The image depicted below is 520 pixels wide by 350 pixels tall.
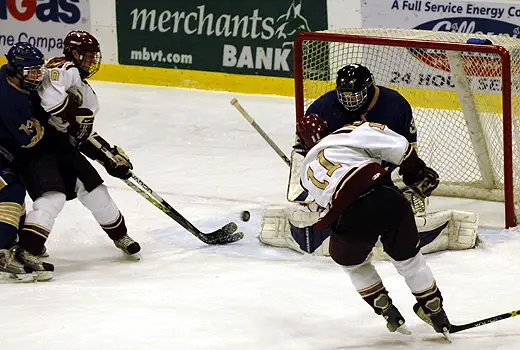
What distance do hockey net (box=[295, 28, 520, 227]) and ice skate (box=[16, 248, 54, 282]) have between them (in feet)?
5.51

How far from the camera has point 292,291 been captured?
13.3 feet

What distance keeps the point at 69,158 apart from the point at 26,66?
476 mm

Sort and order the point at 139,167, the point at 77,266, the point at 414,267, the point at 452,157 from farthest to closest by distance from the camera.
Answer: the point at 139,167 → the point at 452,157 → the point at 77,266 → the point at 414,267

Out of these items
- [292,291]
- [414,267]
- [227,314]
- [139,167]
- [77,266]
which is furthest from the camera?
[139,167]

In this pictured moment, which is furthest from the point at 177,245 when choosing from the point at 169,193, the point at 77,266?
the point at 169,193

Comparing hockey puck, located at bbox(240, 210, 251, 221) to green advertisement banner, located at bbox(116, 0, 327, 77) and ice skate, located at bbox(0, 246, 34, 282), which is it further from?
green advertisement banner, located at bbox(116, 0, 327, 77)

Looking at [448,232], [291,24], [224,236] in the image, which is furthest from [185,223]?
[291,24]

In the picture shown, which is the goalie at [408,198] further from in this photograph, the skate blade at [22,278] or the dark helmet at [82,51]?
the skate blade at [22,278]

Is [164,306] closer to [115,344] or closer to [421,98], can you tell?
[115,344]

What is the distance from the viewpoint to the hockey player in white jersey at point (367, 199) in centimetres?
332

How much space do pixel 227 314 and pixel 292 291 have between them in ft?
1.28

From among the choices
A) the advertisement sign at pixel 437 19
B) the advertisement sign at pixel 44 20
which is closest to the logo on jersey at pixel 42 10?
the advertisement sign at pixel 44 20

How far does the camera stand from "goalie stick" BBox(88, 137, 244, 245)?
15.6ft

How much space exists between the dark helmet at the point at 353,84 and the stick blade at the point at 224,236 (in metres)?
1.07
